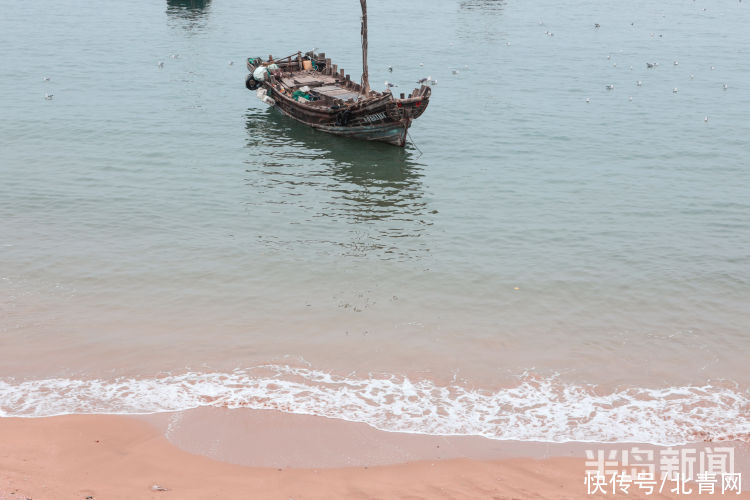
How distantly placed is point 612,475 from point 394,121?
21.4 metres

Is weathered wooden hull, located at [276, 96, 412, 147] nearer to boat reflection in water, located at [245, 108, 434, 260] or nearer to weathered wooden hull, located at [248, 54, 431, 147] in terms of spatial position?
weathered wooden hull, located at [248, 54, 431, 147]

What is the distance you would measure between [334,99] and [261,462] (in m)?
24.2

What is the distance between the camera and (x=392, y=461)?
11500 mm

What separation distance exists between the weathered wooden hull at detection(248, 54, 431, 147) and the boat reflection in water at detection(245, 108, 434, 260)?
549mm

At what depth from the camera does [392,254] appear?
21156 mm

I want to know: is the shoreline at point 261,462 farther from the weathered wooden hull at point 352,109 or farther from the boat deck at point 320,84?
the boat deck at point 320,84

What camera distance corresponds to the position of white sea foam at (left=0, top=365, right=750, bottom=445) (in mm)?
12727

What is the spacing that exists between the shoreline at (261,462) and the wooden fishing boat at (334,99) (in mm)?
19549

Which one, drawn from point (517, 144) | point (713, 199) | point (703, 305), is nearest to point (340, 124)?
point (517, 144)

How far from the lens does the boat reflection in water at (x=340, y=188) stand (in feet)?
73.5

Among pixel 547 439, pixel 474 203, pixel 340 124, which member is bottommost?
pixel 547 439

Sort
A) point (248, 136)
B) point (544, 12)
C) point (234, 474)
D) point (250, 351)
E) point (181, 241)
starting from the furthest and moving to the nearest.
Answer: point (544, 12) → point (248, 136) → point (181, 241) → point (250, 351) → point (234, 474)

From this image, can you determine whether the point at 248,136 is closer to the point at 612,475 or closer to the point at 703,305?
the point at 703,305

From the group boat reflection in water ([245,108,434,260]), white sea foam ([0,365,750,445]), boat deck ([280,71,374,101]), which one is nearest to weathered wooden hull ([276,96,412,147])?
boat reflection in water ([245,108,434,260])
